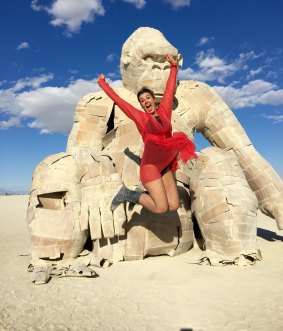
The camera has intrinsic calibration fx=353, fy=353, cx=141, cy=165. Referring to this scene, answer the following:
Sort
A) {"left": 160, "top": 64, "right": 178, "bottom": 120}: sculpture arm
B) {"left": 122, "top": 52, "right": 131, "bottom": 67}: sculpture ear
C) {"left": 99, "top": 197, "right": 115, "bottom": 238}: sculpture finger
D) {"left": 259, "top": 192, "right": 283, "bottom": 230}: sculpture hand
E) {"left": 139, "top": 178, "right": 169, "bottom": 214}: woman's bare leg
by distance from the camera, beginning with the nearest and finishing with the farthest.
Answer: {"left": 139, "top": 178, "right": 169, "bottom": 214}: woman's bare leg, {"left": 160, "top": 64, "right": 178, "bottom": 120}: sculpture arm, {"left": 99, "top": 197, "right": 115, "bottom": 238}: sculpture finger, {"left": 259, "top": 192, "right": 283, "bottom": 230}: sculpture hand, {"left": 122, "top": 52, "right": 131, "bottom": 67}: sculpture ear

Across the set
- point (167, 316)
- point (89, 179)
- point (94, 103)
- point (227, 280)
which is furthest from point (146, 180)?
point (94, 103)

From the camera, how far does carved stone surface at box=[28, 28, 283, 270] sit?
132 inches

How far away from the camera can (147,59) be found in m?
4.06

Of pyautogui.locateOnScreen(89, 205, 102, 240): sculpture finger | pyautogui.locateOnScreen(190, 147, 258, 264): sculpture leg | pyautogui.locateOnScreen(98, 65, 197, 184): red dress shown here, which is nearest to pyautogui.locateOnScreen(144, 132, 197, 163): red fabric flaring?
pyautogui.locateOnScreen(98, 65, 197, 184): red dress

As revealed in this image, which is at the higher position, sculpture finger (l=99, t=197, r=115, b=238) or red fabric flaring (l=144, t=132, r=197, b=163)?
red fabric flaring (l=144, t=132, r=197, b=163)

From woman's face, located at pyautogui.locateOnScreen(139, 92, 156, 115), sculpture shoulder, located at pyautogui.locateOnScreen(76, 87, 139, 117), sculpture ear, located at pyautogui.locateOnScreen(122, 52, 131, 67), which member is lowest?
woman's face, located at pyautogui.locateOnScreen(139, 92, 156, 115)

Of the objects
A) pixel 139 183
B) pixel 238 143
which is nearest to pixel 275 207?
pixel 238 143

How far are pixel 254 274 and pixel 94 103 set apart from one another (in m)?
2.67

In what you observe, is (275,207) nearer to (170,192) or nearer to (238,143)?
(238,143)

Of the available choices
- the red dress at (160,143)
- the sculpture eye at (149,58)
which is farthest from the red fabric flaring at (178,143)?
the sculpture eye at (149,58)

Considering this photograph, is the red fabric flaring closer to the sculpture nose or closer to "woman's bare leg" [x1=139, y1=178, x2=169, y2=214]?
"woman's bare leg" [x1=139, y1=178, x2=169, y2=214]

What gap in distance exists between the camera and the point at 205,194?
11.4ft

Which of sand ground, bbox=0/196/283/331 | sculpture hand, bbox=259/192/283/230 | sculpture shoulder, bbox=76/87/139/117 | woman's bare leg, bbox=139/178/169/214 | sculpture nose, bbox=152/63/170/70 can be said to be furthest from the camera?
sculpture shoulder, bbox=76/87/139/117

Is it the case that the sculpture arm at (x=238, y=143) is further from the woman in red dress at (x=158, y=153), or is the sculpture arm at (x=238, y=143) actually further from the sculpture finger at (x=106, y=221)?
the sculpture finger at (x=106, y=221)
